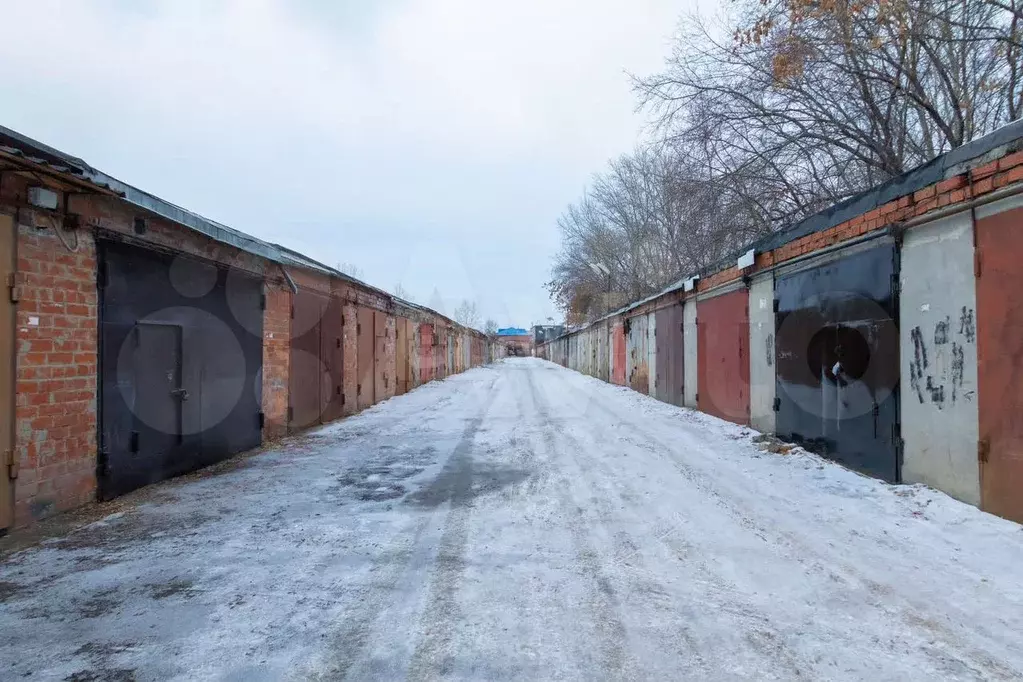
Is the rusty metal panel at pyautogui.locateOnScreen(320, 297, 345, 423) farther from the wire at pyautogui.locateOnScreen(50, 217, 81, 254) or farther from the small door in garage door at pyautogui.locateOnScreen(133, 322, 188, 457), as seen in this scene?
the wire at pyautogui.locateOnScreen(50, 217, 81, 254)

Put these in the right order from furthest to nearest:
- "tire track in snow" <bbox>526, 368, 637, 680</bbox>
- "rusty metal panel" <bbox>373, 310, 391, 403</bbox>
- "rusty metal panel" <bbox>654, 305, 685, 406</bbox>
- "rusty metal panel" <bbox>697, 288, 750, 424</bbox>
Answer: "rusty metal panel" <bbox>373, 310, 391, 403</bbox>
"rusty metal panel" <bbox>654, 305, 685, 406</bbox>
"rusty metal panel" <bbox>697, 288, 750, 424</bbox>
"tire track in snow" <bbox>526, 368, 637, 680</bbox>

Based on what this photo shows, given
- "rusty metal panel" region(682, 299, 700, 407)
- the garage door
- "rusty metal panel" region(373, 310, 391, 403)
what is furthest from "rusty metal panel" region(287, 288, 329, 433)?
"rusty metal panel" region(682, 299, 700, 407)

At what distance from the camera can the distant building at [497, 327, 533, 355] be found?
118 metres

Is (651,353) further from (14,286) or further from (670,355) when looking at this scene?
(14,286)

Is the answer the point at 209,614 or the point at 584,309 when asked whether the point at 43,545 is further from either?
the point at 584,309

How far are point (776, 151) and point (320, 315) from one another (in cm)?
947

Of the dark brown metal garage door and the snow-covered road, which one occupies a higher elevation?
the dark brown metal garage door

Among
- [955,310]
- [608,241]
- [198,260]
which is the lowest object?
[955,310]

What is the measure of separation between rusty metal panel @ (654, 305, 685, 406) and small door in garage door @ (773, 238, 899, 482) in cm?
523

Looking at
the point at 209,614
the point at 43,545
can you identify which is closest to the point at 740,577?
the point at 209,614

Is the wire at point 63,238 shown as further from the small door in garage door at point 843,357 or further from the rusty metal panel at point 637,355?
the rusty metal panel at point 637,355

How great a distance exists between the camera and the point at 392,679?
2.28m

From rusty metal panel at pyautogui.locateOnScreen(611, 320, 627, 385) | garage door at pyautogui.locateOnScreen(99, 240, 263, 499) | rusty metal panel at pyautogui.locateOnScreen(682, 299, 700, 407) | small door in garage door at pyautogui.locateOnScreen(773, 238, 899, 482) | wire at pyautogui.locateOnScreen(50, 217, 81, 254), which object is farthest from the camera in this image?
rusty metal panel at pyautogui.locateOnScreen(611, 320, 627, 385)

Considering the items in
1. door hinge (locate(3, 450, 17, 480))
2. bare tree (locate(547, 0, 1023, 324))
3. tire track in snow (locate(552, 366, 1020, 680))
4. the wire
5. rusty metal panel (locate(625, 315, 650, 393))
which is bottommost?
tire track in snow (locate(552, 366, 1020, 680))
